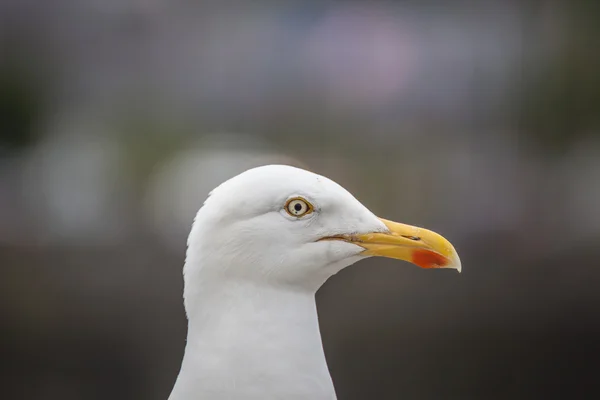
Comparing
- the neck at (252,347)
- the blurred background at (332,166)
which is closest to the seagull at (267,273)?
the neck at (252,347)

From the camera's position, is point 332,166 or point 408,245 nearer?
point 408,245

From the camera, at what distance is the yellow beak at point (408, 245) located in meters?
0.81

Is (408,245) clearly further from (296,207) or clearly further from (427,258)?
(296,207)

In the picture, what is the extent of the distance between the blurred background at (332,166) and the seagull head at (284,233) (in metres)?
1.13

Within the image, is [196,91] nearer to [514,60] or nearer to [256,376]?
[514,60]

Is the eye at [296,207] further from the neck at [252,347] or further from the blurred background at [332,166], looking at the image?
the blurred background at [332,166]

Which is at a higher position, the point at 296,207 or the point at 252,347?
the point at 296,207

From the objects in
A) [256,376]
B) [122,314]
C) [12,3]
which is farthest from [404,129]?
[256,376]

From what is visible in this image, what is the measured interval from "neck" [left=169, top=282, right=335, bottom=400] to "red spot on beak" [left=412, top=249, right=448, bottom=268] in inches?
5.3

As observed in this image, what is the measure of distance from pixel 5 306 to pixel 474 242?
1326 millimetres

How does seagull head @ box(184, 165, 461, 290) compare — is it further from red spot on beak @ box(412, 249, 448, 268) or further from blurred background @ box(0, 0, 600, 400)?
blurred background @ box(0, 0, 600, 400)

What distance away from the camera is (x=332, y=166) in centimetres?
200

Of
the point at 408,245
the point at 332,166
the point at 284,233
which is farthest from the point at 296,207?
the point at 332,166

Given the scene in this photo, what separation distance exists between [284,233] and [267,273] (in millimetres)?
48
